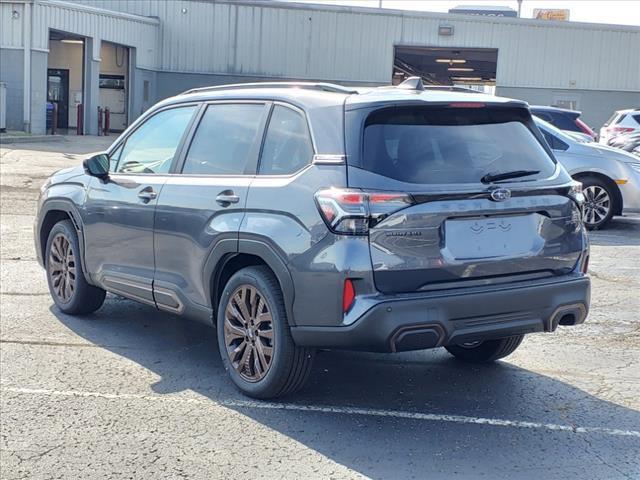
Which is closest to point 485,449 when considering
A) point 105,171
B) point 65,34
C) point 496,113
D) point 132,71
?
point 496,113

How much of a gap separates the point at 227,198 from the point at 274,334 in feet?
3.00

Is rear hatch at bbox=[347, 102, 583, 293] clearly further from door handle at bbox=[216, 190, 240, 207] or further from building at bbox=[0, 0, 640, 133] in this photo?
building at bbox=[0, 0, 640, 133]

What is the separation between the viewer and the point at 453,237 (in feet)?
14.9

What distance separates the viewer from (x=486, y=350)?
5.82 metres

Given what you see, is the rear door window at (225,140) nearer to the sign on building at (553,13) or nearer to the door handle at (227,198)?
the door handle at (227,198)

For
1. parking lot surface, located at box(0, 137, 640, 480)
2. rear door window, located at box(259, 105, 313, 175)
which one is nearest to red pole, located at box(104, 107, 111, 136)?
parking lot surface, located at box(0, 137, 640, 480)

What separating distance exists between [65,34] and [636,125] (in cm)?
1810

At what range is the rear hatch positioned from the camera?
446cm

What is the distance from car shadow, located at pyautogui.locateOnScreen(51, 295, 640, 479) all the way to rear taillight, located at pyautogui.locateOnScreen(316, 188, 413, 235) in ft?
3.74

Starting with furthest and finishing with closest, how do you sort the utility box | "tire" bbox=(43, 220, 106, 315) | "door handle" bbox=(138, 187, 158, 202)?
the utility box
"tire" bbox=(43, 220, 106, 315)
"door handle" bbox=(138, 187, 158, 202)

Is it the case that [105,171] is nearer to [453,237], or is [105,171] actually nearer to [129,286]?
[129,286]

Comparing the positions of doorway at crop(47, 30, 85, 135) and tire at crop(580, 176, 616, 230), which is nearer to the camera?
tire at crop(580, 176, 616, 230)

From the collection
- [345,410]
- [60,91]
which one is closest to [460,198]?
A: [345,410]

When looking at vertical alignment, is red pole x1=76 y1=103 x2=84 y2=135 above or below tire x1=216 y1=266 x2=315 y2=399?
above
